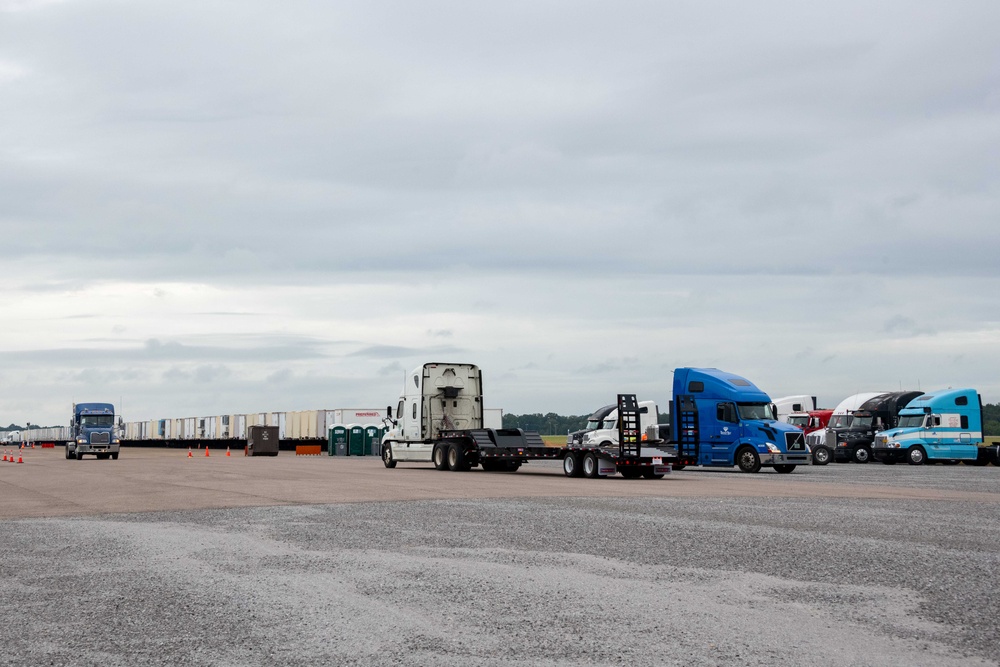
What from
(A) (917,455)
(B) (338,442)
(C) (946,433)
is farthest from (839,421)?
(B) (338,442)

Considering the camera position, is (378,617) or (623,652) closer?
(623,652)

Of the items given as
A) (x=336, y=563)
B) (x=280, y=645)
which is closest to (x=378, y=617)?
(x=280, y=645)

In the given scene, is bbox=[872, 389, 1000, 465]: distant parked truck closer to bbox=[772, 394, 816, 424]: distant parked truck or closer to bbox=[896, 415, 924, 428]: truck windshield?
bbox=[896, 415, 924, 428]: truck windshield

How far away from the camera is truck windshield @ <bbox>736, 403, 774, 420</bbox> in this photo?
113 feet

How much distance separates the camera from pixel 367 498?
66.7 ft

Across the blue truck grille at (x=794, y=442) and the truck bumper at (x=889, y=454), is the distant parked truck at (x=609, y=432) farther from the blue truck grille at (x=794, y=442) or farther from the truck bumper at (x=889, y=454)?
the truck bumper at (x=889, y=454)

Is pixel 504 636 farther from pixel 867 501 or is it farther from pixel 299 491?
pixel 299 491

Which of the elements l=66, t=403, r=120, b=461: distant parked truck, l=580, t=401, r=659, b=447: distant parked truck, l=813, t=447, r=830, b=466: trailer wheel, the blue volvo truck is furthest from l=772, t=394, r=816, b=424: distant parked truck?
l=66, t=403, r=120, b=461: distant parked truck

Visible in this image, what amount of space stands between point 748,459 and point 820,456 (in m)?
14.1

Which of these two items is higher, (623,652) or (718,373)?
(718,373)

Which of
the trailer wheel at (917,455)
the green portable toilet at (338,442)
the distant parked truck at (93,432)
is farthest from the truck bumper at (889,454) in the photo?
the distant parked truck at (93,432)

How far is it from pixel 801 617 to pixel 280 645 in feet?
13.0

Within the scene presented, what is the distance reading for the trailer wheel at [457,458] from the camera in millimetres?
33500

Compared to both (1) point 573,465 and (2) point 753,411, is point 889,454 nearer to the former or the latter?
(2) point 753,411
